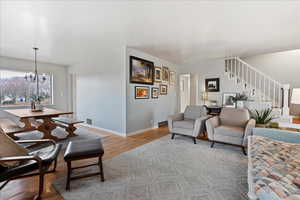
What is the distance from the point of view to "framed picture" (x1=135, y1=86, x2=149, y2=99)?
4.11m

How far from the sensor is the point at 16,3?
1939mm

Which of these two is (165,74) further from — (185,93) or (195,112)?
(195,112)

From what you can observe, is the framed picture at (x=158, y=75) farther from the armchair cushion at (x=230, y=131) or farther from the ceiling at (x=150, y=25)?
the armchair cushion at (x=230, y=131)

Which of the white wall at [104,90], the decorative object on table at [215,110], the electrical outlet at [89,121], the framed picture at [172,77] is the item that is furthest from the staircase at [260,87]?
the electrical outlet at [89,121]

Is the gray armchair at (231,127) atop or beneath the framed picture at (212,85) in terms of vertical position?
beneath

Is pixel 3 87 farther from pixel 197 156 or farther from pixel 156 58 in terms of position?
pixel 197 156

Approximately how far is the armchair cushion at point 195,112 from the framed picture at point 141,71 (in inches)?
59.6

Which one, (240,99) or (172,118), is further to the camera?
(240,99)

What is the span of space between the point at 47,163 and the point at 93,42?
2.86m

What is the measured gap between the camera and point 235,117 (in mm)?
3225

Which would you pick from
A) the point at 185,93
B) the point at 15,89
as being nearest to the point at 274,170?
the point at 185,93

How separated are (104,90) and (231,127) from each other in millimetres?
3533

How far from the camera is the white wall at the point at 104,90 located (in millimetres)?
3914

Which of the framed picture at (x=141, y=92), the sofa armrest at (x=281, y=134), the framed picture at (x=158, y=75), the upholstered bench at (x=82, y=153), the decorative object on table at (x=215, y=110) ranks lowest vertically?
the upholstered bench at (x=82, y=153)
